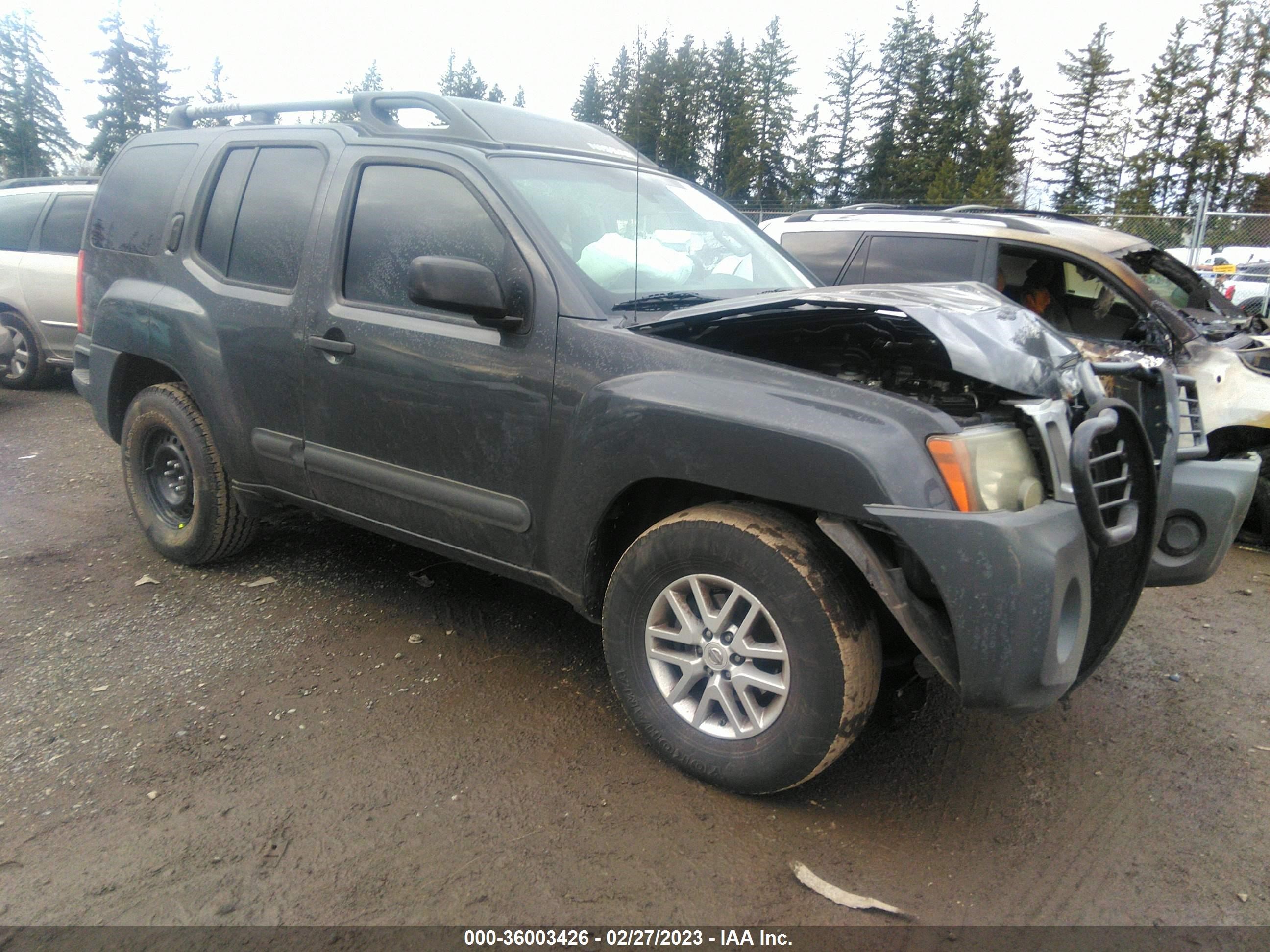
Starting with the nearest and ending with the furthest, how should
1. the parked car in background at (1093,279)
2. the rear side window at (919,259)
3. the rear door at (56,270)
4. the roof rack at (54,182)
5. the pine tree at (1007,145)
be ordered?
the parked car in background at (1093,279), the rear side window at (919,259), the rear door at (56,270), the roof rack at (54,182), the pine tree at (1007,145)

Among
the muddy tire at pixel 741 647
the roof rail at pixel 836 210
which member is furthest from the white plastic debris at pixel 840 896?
the roof rail at pixel 836 210

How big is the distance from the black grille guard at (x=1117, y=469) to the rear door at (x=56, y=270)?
8.78m

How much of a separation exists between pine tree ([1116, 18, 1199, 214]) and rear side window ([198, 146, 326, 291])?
140 ft

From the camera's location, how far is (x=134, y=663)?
3.50 meters

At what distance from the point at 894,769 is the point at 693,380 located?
143cm

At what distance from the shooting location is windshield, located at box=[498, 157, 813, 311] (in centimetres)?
321

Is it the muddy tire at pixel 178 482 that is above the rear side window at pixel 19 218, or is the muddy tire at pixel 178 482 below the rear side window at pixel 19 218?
below

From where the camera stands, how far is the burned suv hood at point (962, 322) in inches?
97.0

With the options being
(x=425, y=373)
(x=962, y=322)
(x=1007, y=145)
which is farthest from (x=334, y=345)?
(x=1007, y=145)

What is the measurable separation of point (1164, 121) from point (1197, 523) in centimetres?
4680

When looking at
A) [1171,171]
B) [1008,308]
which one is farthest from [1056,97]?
[1008,308]

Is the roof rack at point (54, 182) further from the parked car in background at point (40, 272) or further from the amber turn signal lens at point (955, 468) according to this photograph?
the amber turn signal lens at point (955, 468)

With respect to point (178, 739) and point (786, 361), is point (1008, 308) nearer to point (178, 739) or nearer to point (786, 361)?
point (786, 361)

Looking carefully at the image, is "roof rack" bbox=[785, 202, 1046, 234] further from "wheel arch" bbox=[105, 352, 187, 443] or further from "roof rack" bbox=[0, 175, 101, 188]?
"roof rack" bbox=[0, 175, 101, 188]
